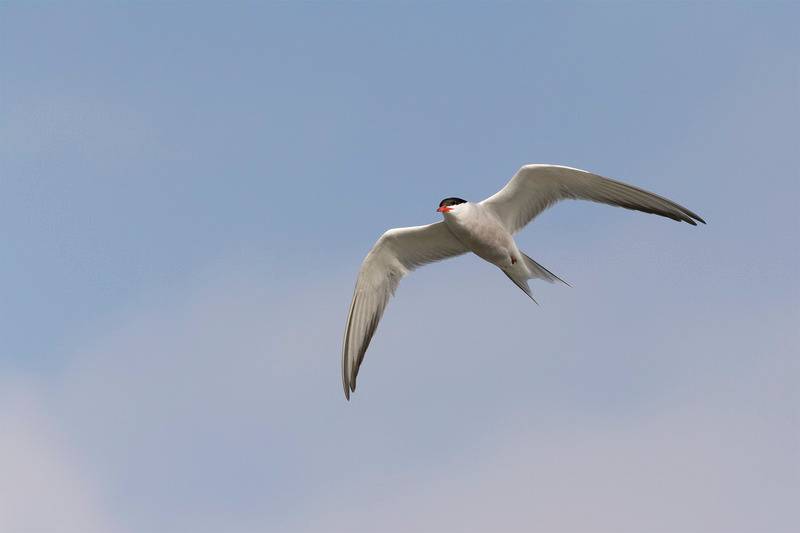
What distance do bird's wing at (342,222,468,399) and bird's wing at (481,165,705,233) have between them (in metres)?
1.02

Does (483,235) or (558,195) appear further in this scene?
(558,195)

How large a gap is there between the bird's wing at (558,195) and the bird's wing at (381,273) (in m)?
1.02

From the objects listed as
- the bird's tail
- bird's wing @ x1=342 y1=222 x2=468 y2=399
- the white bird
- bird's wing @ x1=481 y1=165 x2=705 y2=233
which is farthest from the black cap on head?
the bird's tail

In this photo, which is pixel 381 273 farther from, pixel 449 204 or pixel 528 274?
pixel 528 274

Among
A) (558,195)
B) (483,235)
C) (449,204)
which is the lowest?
(483,235)

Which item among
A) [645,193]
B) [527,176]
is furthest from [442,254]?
[645,193]

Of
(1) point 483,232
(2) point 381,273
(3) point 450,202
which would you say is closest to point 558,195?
(1) point 483,232

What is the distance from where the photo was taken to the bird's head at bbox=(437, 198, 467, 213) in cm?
1372

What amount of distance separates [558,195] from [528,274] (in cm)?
127

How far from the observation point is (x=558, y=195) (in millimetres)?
14070

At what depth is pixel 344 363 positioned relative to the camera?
1473 cm

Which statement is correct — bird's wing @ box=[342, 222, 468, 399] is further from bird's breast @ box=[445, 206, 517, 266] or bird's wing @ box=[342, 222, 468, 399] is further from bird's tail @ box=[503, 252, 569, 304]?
bird's tail @ box=[503, 252, 569, 304]

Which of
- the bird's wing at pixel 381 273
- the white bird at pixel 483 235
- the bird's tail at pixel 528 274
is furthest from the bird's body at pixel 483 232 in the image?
the bird's wing at pixel 381 273

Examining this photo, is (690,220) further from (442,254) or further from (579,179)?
(442,254)
